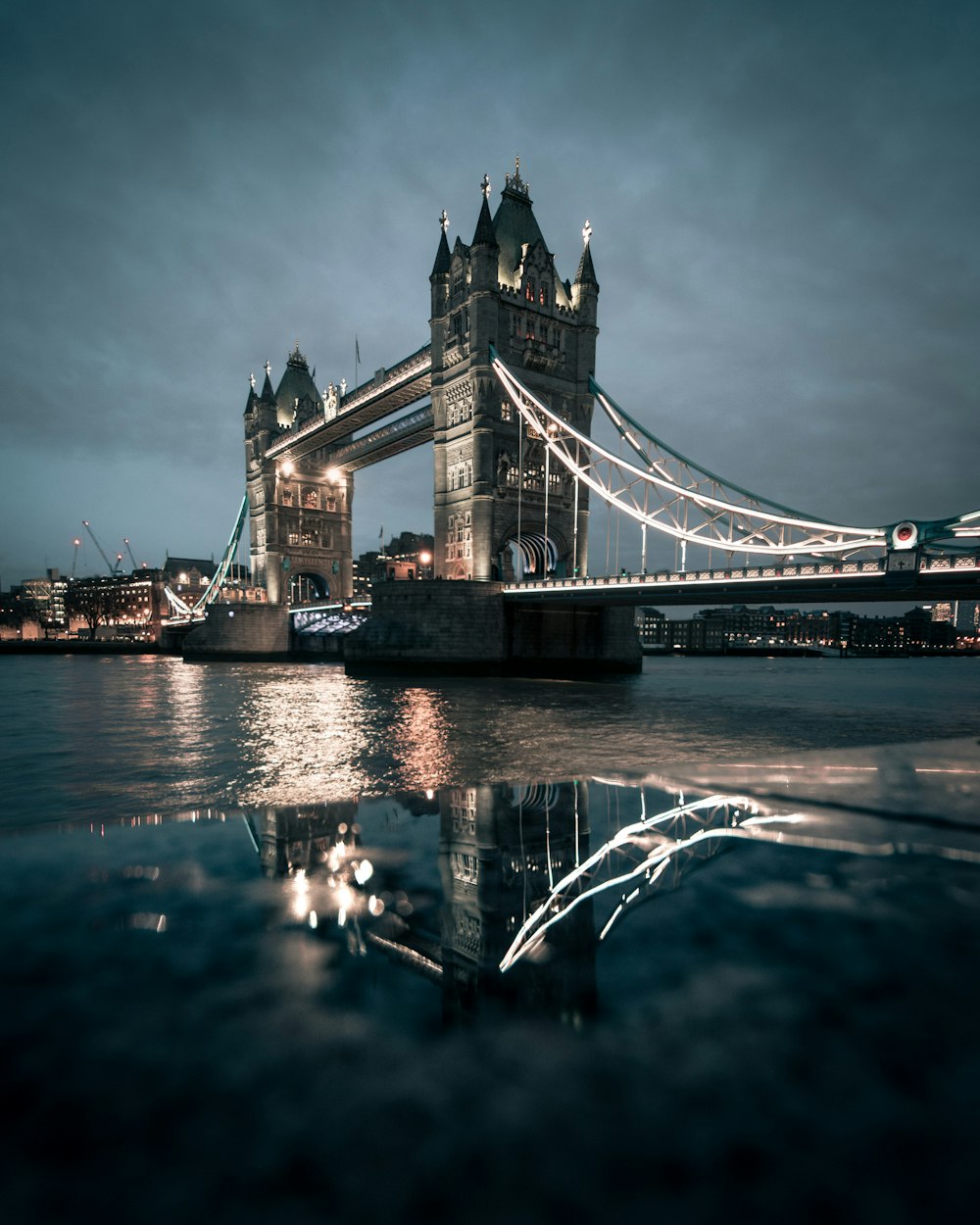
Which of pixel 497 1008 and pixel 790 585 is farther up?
pixel 790 585

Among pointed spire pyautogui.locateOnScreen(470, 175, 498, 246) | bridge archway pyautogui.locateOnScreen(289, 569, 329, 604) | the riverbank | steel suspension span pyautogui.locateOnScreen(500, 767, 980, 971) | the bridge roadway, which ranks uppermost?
pointed spire pyautogui.locateOnScreen(470, 175, 498, 246)

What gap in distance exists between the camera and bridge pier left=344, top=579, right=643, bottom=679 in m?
33.0

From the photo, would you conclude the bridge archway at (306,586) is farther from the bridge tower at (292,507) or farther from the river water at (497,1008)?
the river water at (497,1008)

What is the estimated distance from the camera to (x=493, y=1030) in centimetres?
266

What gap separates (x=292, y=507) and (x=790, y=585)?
51555 millimetres

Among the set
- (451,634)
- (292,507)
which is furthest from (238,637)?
(451,634)

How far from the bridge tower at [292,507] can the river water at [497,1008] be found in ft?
195

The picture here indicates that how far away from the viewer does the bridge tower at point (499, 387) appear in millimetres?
37406

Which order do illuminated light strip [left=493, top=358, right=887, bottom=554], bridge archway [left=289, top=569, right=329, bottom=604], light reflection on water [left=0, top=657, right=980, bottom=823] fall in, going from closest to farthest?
light reflection on water [left=0, top=657, right=980, bottom=823], illuminated light strip [left=493, top=358, right=887, bottom=554], bridge archway [left=289, top=569, right=329, bottom=604]

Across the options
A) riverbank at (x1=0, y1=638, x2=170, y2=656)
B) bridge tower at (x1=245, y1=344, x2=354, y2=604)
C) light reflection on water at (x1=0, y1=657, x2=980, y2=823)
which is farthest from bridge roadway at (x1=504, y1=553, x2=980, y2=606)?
riverbank at (x1=0, y1=638, x2=170, y2=656)

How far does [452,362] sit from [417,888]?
3998cm

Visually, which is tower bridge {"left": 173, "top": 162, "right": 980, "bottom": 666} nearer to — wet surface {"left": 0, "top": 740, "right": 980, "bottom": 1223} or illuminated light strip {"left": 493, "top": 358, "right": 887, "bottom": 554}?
illuminated light strip {"left": 493, "top": 358, "right": 887, "bottom": 554}

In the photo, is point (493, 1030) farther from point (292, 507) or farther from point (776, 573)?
point (292, 507)

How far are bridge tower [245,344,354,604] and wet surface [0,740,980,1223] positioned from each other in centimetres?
6160
